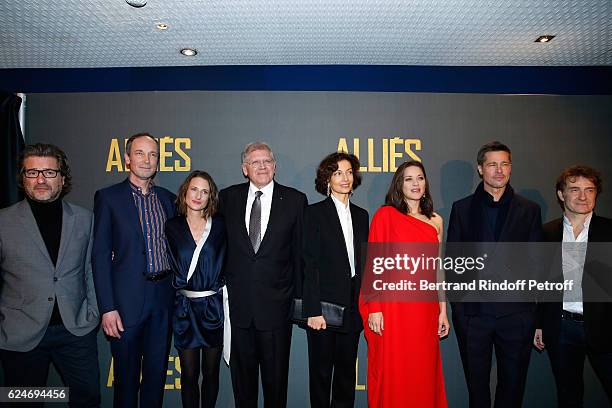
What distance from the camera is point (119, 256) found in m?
2.43

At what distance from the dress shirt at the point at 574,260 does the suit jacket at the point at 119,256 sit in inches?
101

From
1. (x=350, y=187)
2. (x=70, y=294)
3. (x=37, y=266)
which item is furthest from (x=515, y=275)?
(x=37, y=266)

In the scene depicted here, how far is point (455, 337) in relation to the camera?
3.03m

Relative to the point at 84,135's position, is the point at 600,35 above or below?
above

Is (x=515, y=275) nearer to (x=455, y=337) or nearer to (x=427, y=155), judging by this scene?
(x=455, y=337)

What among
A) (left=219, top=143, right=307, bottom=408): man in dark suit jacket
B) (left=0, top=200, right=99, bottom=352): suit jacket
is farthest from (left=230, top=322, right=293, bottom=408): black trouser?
(left=0, top=200, right=99, bottom=352): suit jacket

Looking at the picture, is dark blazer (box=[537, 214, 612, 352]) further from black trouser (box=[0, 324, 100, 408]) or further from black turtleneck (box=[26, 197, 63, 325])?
black turtleneck (box=[26, 197, 63, 325])

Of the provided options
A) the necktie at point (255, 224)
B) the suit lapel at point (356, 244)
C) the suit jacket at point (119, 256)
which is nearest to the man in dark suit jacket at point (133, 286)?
the suit jacket at point (119, 256)

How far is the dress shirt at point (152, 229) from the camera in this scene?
246 cm

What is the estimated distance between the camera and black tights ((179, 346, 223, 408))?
2439 mm

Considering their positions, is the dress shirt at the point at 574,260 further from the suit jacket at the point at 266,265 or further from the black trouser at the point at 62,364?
the black trouser at the point at 62,364

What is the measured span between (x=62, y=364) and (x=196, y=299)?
88 cm

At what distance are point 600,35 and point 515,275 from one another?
86.4 inches

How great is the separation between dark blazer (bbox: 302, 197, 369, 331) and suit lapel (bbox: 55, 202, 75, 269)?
4.65 ft
